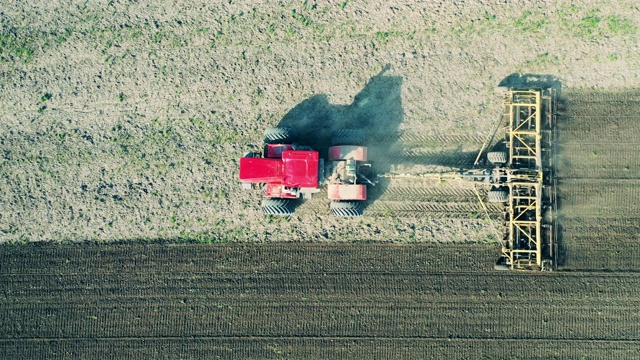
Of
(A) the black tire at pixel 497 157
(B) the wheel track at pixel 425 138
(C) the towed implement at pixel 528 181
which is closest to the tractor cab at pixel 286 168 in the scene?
(B) the wheel track at pixel 425 138

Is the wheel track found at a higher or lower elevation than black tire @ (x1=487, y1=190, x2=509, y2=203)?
higher

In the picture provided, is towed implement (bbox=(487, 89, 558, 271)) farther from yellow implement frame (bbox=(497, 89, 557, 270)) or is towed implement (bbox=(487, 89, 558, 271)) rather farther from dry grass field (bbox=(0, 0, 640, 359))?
dry grass field (bbox=(0, 0, 640, 359))

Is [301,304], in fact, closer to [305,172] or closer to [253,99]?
[305,172]

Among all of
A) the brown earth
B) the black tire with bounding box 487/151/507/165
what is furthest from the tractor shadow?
the brown earth

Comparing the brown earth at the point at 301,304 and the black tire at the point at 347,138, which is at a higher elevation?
the black tire at the point at 347,138

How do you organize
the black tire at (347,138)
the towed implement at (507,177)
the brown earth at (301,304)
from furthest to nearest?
the brown earth at (301,304) < the black tire at (347,138) < the towed implement at (507,177)

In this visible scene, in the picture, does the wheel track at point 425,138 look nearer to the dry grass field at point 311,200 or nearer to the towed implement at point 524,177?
the dry grass field at point 311,200

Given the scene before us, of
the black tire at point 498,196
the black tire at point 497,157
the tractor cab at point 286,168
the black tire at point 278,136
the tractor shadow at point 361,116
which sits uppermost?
the tractor shadow at point 361,116

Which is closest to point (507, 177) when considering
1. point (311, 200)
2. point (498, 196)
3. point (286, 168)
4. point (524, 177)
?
point (524, 177)
